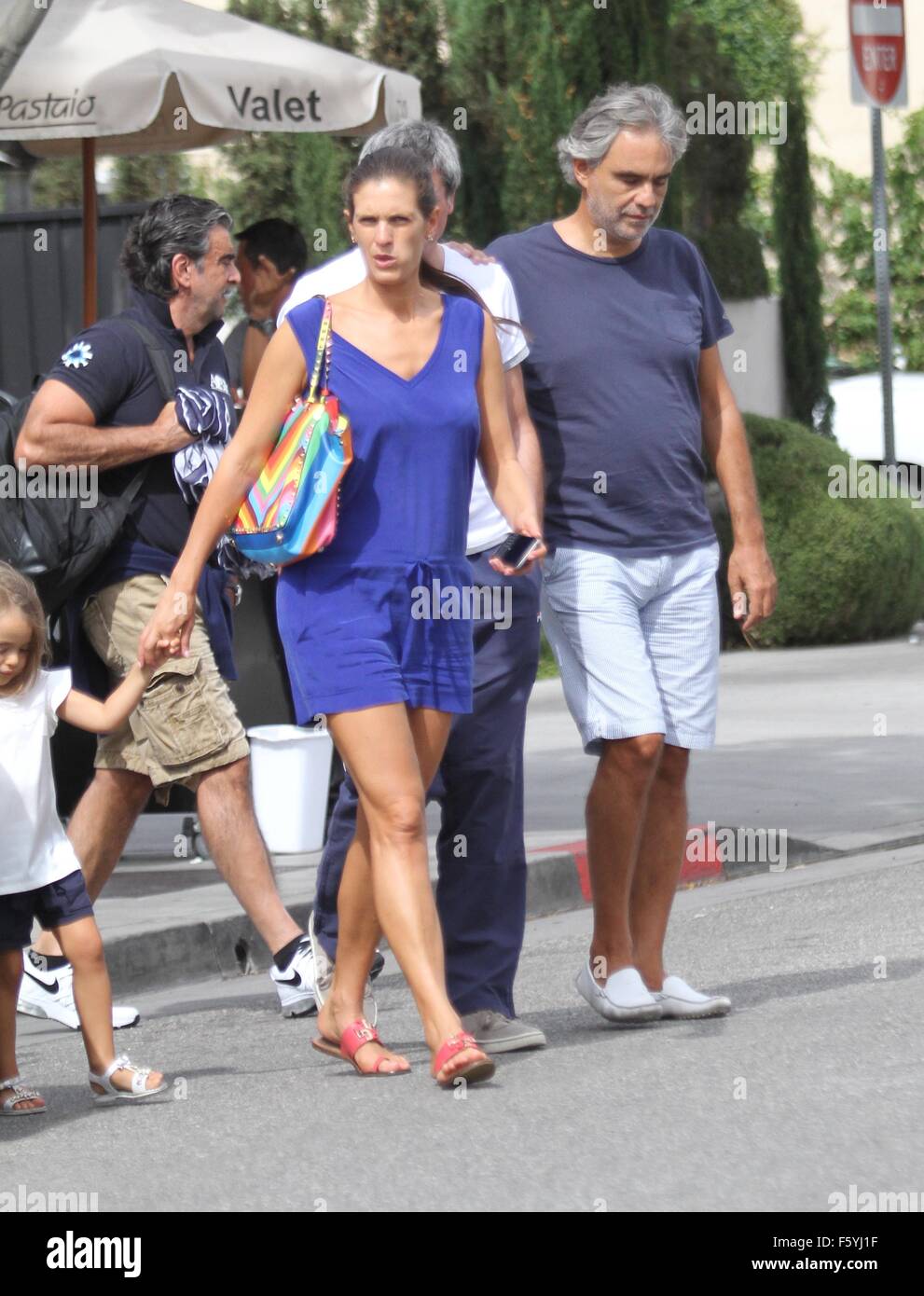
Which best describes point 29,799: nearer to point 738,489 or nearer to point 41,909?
point 41,909

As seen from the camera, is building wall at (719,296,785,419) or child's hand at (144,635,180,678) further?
building wall at (719,296,785,419)

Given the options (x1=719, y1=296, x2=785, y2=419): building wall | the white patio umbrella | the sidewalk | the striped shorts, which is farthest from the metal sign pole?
the striped shorts

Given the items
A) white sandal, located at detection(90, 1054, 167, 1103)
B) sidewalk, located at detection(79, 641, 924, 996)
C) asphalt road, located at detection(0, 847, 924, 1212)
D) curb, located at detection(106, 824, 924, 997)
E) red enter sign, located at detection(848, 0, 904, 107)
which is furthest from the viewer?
red enter sign, located at detection(848, 0, 904, 107)

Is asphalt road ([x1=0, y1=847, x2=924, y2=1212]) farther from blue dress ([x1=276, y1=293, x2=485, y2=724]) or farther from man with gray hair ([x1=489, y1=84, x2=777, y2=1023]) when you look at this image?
blue dress ([x1=276, y1=293, x2=485, y2=724])

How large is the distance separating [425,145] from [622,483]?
2.95 feet

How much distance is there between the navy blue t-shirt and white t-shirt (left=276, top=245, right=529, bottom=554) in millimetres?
106

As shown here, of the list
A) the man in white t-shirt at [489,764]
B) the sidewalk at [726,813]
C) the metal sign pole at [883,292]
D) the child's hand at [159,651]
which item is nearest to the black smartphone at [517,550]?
the man in white t-shirt at [489,764]

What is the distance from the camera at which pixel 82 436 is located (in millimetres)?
6383

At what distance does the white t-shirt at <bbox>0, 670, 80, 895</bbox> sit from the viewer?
5090 mm

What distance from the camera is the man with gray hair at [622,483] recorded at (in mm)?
5621

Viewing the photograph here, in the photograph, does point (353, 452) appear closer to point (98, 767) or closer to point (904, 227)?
point (98, 767)

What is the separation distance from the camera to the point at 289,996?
6.29 meters
